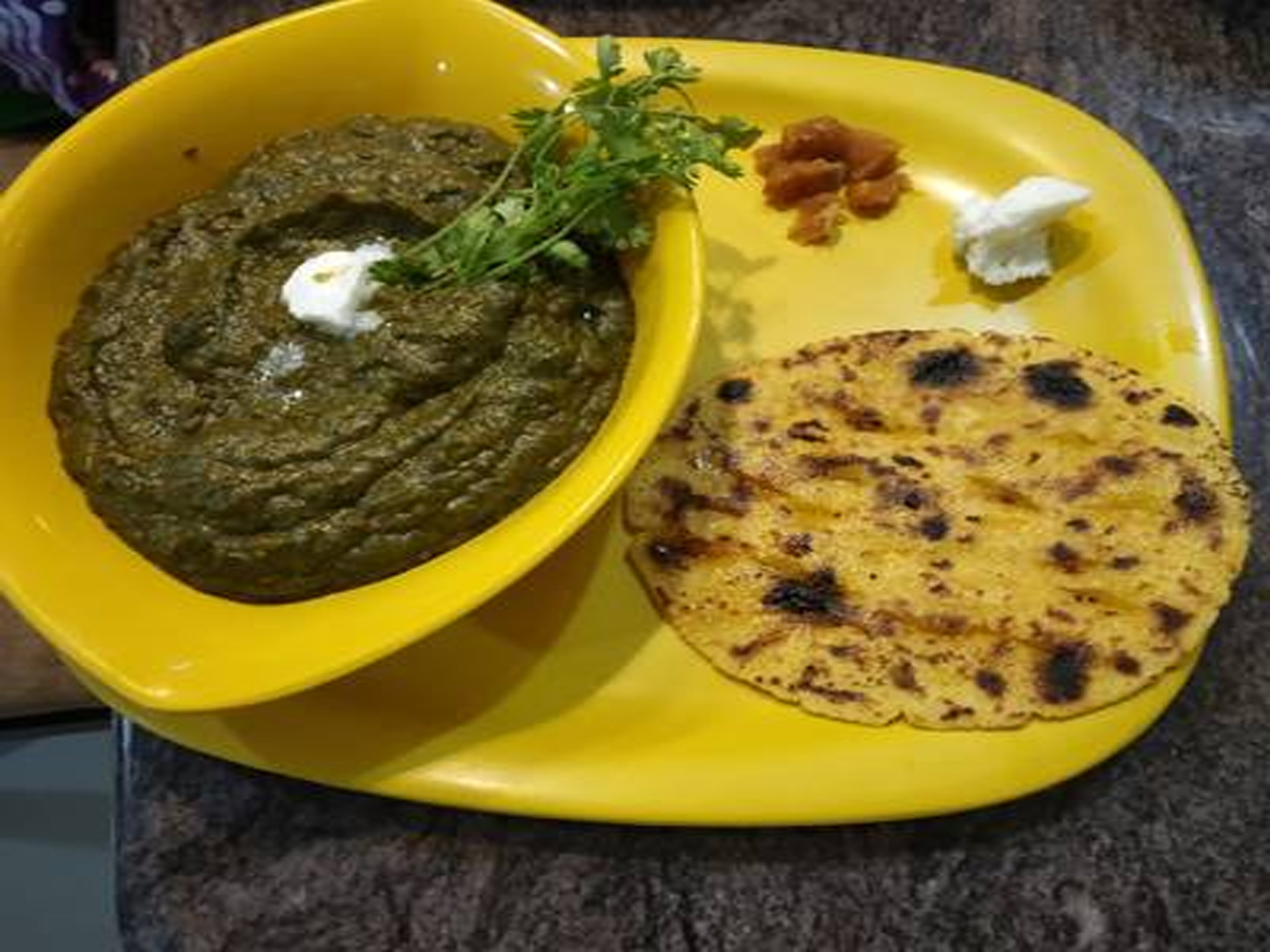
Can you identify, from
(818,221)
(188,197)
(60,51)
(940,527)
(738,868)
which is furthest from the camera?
(60,51)

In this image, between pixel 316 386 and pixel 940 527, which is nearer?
pixel 316 386

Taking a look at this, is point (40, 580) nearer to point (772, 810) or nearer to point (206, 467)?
point (206, 467)

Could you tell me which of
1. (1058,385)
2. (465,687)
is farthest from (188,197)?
(1058,385)

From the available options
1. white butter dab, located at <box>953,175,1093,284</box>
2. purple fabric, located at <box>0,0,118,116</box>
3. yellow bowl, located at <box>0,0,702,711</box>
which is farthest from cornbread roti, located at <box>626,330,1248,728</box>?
purple fabric, located at <box>0,0,118,116</box>

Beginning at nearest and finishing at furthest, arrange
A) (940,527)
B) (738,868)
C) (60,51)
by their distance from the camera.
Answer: (738,868) → (940,527) → (60,51)

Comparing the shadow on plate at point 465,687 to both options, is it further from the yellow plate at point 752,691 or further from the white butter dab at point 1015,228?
the white butter dab at point 1015,228

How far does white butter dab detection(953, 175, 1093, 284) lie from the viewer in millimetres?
2084

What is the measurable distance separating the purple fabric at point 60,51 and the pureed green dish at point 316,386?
97 centimetres

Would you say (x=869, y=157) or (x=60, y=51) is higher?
(x=60, y=51)

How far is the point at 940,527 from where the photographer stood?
1.90 meters

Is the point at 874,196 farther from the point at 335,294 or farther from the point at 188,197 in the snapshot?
the point at 188,197

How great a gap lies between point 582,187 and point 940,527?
0.69 metres

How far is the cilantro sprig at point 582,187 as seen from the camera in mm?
1778

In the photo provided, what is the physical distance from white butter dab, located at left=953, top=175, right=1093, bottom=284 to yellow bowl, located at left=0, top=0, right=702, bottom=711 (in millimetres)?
545
